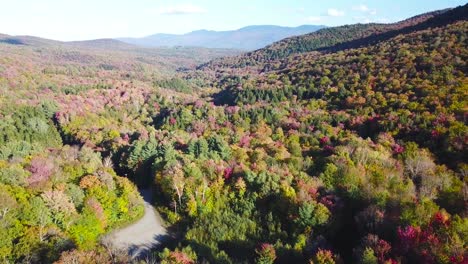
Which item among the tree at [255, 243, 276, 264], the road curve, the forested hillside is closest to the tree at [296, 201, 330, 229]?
the forested hillside

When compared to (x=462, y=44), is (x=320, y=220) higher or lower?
lower

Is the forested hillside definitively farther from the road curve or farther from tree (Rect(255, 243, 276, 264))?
the road curve

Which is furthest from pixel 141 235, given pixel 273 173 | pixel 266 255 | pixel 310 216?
pixel 310 216

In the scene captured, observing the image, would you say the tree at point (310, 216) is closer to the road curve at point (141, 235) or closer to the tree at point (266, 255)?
the tree at point (266, 255)

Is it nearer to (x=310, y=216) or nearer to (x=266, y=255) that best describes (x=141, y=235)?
(x=266, y=255)

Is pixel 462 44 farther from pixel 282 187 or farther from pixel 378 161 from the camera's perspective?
pixel 282 187

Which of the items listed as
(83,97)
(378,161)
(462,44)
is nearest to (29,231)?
(378,161)
